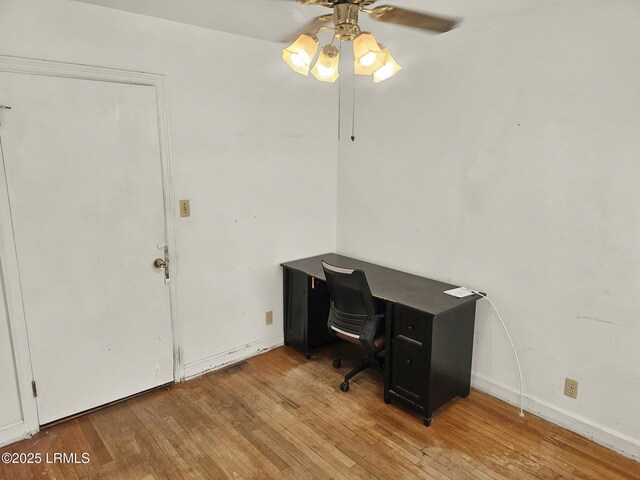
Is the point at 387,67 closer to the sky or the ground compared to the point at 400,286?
closer to the sky

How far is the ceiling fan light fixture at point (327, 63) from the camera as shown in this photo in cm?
182

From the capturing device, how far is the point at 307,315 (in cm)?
341

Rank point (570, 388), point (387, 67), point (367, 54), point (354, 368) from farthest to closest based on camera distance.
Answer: point (354, 368)
point (570, 388)
point (387, 67)
point (367, 54)

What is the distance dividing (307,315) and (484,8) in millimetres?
2376

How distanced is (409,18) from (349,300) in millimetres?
1686

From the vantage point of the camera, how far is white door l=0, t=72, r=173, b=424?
7.70ft

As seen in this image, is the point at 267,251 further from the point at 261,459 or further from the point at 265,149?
the point at 261,459

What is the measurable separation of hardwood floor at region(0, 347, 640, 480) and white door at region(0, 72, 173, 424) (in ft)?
0.99

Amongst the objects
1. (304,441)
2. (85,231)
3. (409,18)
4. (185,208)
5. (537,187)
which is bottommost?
(304,441)

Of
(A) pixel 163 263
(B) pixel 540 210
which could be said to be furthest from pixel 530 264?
(A) pixel 163 263

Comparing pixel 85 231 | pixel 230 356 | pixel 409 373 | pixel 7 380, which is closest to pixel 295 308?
pixel 230 356

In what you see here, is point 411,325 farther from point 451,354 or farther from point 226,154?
point 226,154

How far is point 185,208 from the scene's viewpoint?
9.70ft

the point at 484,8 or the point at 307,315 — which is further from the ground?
the point at 484,8
